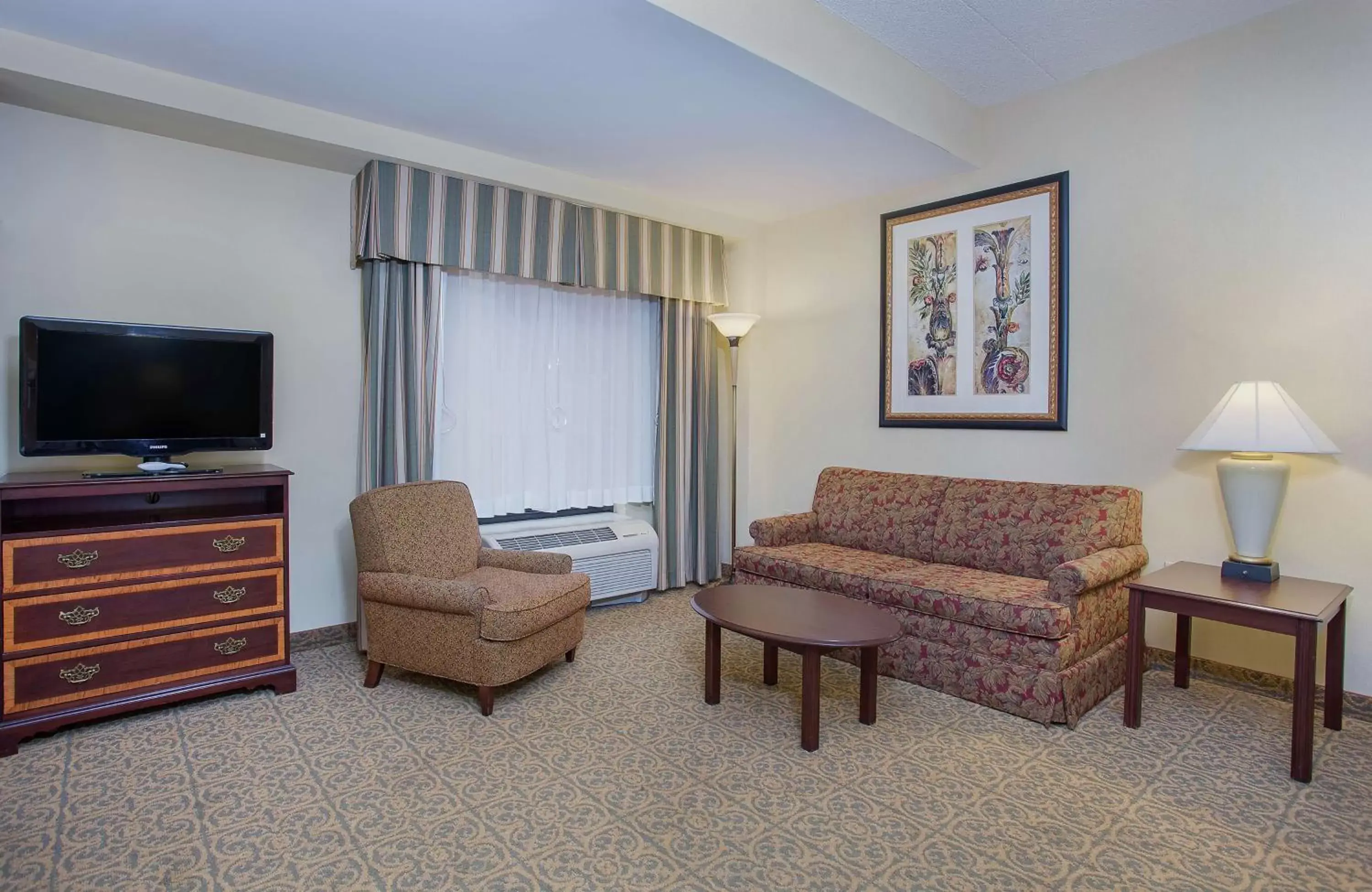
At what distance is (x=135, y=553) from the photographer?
2.75 m

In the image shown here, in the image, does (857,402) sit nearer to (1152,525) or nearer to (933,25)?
(1152,525)

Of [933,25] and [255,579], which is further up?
[933,25]

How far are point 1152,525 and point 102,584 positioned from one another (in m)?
4.51

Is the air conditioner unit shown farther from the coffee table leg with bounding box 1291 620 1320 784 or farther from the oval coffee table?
the coffee table leg with bounding box 1291 620 1320 784

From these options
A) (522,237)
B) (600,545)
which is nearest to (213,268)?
(522,237)

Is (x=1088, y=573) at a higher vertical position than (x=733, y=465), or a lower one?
lower

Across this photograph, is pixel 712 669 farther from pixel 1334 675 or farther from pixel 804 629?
pixel 1334 675

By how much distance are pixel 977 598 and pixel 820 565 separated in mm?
847

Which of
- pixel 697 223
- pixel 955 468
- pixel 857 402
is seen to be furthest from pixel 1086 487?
pixel 697 223

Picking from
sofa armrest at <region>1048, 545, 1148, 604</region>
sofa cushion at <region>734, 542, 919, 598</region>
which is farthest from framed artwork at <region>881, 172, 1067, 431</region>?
sofa cushion at <region>734, 542, 919, 598</region>

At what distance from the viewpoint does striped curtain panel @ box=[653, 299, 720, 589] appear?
482 centimetres

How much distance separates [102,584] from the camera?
8.79 ft

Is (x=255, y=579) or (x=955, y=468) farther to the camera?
(x=955, y=468)

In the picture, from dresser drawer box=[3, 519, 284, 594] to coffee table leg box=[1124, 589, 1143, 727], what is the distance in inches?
138
